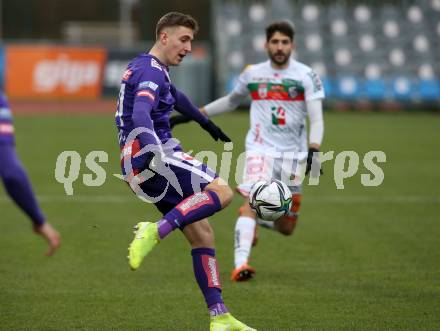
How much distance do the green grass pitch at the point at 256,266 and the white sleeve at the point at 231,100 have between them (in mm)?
1536

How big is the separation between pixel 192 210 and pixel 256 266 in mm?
3202

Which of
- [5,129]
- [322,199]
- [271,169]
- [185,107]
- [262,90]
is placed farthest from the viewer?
[322,199]

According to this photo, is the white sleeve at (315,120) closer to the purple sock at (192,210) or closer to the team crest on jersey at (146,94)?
the purple sock at (192,210)

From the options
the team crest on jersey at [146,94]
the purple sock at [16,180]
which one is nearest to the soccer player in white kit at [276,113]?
the team crest on jersey at [146,94]

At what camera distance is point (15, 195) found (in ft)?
15.9

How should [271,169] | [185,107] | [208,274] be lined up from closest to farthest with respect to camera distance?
[208,274]
[185,107]
[271,169]

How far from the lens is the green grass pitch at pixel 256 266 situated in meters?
7.32

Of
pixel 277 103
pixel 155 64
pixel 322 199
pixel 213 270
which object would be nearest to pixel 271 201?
pixel 213 270

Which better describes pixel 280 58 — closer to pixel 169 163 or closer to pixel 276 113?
pixel 276 113

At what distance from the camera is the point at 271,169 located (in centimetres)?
927

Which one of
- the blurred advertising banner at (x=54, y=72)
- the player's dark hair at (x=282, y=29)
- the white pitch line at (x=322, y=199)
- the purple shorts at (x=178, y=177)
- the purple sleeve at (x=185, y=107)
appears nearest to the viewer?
the purple shorts at (x=178, y=177)

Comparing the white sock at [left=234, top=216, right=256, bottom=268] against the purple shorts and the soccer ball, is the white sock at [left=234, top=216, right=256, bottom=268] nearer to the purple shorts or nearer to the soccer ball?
the soccer ball

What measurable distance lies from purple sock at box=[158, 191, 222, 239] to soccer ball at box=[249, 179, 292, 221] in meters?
1.05

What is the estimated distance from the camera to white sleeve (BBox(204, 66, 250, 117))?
908 centimetres
